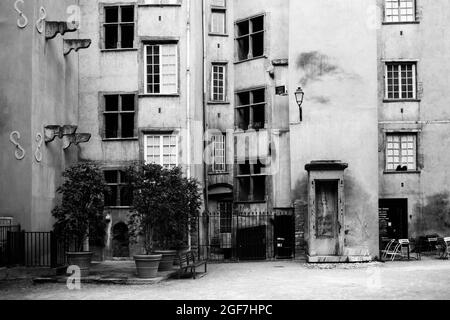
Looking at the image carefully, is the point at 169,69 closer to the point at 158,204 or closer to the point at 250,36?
the point at 250,36

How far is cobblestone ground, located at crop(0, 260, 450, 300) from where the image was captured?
666 inches

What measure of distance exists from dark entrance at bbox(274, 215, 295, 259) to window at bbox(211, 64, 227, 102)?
23.0 feet

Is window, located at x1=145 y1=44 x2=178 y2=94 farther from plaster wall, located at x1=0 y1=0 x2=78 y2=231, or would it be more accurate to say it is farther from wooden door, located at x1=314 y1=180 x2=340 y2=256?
wooden door, located at x1=314 y1=180 x2=340 y2=256

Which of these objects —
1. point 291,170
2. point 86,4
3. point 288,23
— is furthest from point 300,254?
point 86,4

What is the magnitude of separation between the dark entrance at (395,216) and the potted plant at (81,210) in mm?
14188

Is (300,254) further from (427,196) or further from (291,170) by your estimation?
(427,196)

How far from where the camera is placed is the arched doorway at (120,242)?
96.1 ft

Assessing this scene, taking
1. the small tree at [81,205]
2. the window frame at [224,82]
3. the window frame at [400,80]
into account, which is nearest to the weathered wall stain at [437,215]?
the window frame at [400,80]

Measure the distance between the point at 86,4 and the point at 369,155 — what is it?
1396cm

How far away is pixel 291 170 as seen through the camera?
2930cm

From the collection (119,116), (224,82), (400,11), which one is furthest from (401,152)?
(119,116)

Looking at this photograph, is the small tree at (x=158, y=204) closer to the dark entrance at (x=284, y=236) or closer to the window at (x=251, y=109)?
the dark entrance at (x=284, y=236)

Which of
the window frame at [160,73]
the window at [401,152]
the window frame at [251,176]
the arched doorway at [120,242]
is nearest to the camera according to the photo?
the arched doorway at [120,242]

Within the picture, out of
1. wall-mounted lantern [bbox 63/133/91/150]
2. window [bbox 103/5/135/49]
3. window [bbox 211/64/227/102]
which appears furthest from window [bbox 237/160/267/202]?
wall-mounted lantern [bbox 63/133/91/150]
